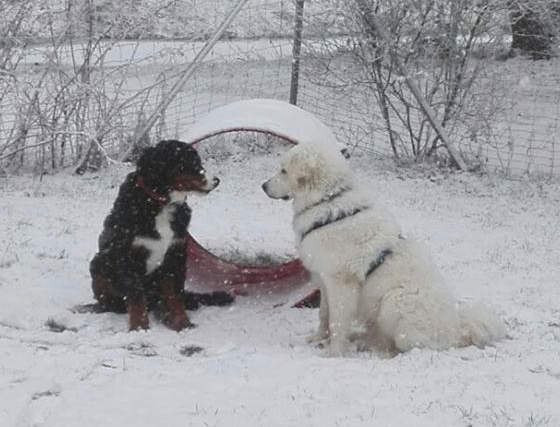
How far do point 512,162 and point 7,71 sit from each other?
6.81 meters

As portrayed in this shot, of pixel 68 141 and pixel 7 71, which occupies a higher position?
pixel 7 71

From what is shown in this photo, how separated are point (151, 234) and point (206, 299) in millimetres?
953

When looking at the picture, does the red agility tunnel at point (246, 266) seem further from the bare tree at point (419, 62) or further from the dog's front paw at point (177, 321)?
the bare tree at point (419, 62)

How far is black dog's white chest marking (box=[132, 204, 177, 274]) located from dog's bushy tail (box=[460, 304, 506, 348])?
79.7 inches

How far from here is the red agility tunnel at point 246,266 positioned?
6277mm

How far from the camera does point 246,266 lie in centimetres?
702

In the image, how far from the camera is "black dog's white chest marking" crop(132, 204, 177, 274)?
554cm

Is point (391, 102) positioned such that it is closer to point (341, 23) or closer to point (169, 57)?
point (341, 23)

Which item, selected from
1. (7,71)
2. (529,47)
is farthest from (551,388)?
(529,47)

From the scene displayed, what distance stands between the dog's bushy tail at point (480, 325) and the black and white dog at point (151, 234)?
194 centimetres

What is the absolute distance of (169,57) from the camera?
1003 cm

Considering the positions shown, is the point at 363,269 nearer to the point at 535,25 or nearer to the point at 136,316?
the point at 136,316

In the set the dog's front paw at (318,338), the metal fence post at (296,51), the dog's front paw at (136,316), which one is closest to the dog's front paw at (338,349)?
the dog's front paw at (318,338)

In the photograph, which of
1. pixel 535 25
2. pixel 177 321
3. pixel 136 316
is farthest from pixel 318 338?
pixel 535 25
